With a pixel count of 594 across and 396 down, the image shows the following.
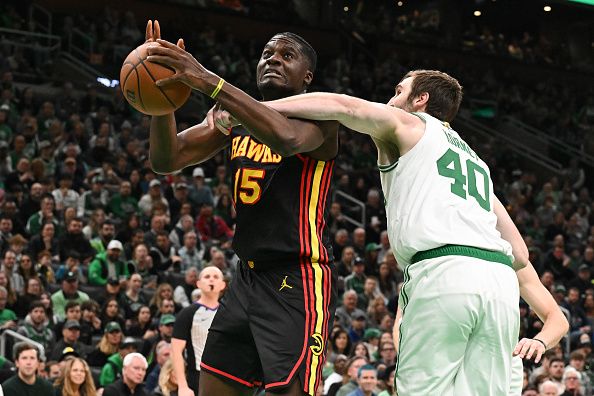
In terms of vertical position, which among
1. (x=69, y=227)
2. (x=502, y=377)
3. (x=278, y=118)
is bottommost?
(x=69, y=227)

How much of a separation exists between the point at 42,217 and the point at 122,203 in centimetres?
181

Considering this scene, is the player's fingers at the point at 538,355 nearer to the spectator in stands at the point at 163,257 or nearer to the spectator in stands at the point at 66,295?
the spectator in stands at the point at 66,295

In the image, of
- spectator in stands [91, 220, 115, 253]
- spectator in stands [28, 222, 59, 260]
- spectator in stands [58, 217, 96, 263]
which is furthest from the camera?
spectator in stands [91, 220, 115, 253]

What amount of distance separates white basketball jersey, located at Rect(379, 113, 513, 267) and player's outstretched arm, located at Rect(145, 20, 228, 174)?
3.38 ft

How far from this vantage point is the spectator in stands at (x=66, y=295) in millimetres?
12680

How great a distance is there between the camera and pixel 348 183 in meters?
21.1

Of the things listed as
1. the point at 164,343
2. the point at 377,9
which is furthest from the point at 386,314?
the point at 377,9

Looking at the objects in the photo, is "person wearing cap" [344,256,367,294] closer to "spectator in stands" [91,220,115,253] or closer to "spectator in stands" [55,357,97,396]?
"spectator in stands" [91,220,115,253]

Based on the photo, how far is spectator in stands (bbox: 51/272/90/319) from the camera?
12680mm

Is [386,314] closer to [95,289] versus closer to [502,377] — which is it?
[95,289]

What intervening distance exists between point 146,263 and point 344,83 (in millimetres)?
12495

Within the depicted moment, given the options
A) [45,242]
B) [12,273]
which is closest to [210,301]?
[12,273]

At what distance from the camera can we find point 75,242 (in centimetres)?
1400

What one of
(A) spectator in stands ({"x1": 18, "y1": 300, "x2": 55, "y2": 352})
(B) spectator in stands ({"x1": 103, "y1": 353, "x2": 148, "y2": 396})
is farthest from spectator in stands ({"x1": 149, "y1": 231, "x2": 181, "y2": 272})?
(B) spectator in stands ({"x1": 103, "y1": 353, "x2": 148, "y2": 396})
